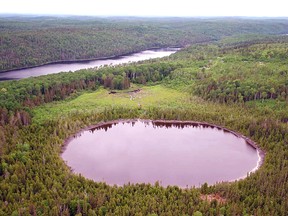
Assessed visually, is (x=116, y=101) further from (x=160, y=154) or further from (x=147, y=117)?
(x=160, y=154)

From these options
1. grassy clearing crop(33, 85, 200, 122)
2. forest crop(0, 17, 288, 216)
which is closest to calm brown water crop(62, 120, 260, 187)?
forest crop(0, 17, 288, 216)

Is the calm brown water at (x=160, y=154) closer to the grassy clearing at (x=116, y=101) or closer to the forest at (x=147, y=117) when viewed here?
the forest at (x=147, y=117)

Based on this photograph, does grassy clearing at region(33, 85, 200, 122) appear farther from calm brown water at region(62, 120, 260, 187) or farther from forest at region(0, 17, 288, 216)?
calm brown water at region(62, 120, 260, 187)

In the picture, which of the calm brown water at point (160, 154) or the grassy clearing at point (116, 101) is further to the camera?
the grassy clearing at point (116, 101)

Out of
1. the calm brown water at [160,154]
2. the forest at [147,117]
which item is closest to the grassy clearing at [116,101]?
the forest at [147,117]

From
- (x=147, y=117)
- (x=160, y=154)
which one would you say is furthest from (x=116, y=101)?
(x=160, y=154)

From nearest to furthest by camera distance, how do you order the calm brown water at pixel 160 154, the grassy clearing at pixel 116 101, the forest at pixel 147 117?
the forest at pixel 147 117 → the calm brown water at pixel 160 154 → the grassy clearing at pixel 116 101

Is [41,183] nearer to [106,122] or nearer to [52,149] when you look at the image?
[52,149]
